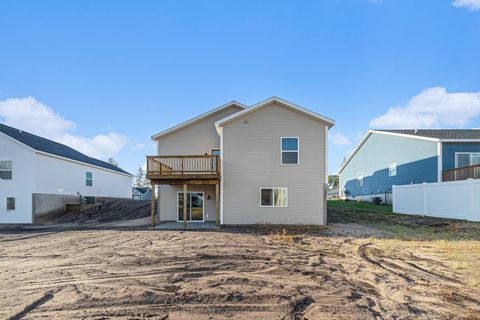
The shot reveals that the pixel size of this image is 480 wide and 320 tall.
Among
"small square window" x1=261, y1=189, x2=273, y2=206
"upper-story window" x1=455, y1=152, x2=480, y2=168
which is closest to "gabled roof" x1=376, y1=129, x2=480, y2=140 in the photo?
"upper-story window" x1=455, y1=152, x2=480, y2=168

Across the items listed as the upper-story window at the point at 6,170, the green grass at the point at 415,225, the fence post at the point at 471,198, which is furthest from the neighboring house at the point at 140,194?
the fence post at the point at 471,198

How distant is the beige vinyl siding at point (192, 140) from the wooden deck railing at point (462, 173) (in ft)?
47.4

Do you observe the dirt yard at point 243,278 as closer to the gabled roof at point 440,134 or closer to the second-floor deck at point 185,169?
the second-floor deck at point 185,169

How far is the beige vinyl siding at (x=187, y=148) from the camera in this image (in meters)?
16.5

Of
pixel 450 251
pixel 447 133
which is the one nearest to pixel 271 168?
pixel 450 251

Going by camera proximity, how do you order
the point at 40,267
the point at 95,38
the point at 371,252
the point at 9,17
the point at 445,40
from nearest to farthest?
the point at 40,267 < the point at 371,252 < the point at 9,17 < the point at 95,38 < the point at 445,40

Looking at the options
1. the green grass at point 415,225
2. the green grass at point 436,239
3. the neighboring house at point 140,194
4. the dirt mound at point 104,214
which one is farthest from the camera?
the neighboring house at point 140,194

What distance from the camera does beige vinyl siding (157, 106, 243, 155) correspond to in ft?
54.5

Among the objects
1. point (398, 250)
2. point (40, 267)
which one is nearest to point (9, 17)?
point (40, 267)

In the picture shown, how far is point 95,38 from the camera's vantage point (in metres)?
13.9

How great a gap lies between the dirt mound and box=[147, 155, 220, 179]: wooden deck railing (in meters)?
7.19

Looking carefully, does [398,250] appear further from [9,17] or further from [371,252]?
[9,17]

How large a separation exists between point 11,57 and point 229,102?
11.7 meters

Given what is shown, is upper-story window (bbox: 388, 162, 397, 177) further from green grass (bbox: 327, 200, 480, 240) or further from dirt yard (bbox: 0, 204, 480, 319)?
dirt yard (bbox: 0, 204, 480, 319)
